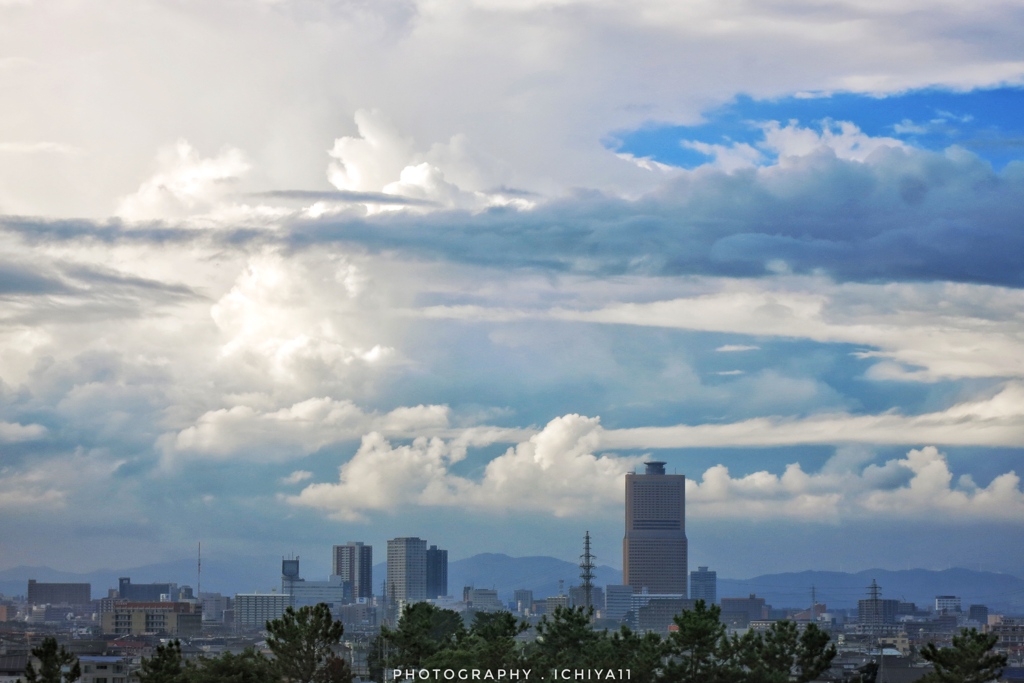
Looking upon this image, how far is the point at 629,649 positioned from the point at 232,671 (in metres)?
22.5

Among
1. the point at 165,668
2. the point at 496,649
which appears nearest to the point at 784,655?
the point at 496,649

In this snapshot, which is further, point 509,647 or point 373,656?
point 373,656

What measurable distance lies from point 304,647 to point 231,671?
14.6 ft

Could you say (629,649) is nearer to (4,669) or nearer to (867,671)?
(867,671)

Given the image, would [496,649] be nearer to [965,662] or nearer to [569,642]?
[569,642]

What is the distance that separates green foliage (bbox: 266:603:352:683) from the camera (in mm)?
68812

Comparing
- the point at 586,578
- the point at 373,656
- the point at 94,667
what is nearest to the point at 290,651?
the point at 373,656

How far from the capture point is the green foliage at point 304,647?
68.8 m

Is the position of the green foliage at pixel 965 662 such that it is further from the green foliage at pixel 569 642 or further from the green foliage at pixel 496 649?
the green foliage at pixel 496 649

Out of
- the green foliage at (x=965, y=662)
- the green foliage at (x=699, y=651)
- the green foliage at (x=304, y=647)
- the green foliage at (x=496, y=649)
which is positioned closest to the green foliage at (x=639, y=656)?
the green foliage at (x=699, y=651)

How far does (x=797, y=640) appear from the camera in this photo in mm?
70438

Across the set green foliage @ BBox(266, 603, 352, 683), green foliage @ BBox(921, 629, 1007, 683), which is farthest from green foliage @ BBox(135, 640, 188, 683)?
green foliage @ BBox(921, 629, 1007, 683)

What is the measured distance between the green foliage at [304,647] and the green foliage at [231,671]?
0.77m

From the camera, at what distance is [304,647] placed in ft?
228
